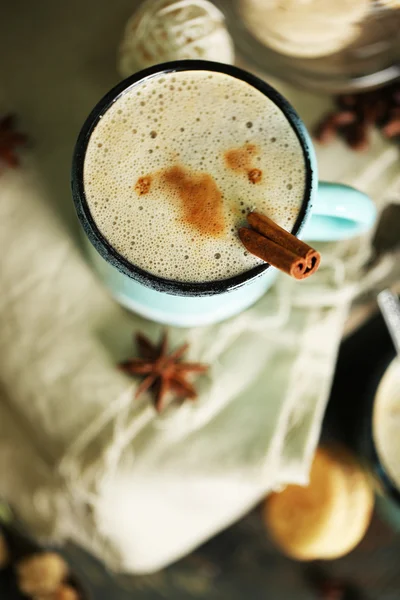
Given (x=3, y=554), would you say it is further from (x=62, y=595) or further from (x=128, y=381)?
(x=128, y=381)

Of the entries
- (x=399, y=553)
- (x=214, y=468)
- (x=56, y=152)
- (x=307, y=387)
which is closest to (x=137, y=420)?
(x=214, y=468)

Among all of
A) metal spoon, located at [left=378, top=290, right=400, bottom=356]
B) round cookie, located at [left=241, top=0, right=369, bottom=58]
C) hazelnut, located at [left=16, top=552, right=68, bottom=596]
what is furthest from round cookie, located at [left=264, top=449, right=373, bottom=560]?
round cookie, located at [left=241, top=0, right=369, bottom=58]

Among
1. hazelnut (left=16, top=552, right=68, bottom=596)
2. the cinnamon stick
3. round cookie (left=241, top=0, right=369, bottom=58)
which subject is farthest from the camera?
hazelnut (left=16, top=552, right=68, bottom=596)

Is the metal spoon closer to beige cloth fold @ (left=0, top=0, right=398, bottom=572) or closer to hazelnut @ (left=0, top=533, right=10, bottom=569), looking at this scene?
beige cloth fold @ (left=0, top=0, right=398, bottom=572)

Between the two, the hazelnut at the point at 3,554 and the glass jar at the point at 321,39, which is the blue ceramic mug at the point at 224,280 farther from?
the hazelnut at the point at 3,554

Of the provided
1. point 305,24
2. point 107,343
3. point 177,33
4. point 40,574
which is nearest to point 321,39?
point 305,24

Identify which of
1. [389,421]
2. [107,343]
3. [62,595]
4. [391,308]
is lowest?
[62,595]
